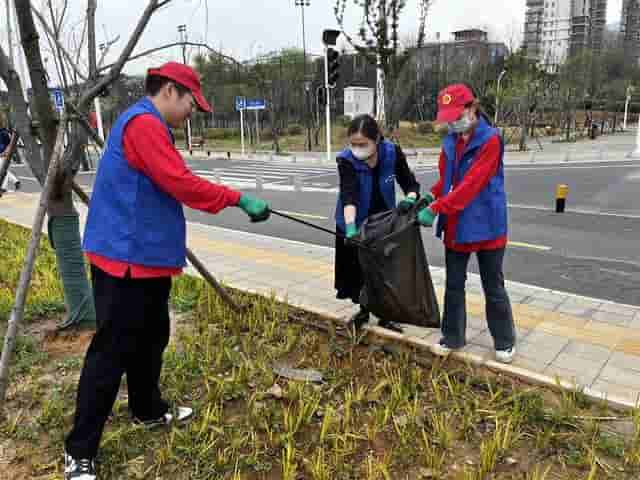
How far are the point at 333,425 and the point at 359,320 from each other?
4.32 feet

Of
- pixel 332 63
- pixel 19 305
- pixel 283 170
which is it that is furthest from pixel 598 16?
pixel 19 305

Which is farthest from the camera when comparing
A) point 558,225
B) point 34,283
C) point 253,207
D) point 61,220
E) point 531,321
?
point 558,225

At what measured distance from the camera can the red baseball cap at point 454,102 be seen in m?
3.03

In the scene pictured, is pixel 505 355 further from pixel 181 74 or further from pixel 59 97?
pixel 59 97

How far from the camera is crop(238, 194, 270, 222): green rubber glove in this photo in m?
2.52

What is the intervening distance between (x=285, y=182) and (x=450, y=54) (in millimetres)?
34844

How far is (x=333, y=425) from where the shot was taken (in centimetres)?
268

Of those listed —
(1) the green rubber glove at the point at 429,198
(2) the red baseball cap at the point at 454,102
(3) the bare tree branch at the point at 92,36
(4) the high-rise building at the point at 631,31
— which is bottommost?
(1) the green rubber glove at the point at 429,198

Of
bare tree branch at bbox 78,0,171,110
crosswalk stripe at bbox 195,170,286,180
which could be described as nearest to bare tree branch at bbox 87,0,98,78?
bare tree branch at bbox 78,0,171,110

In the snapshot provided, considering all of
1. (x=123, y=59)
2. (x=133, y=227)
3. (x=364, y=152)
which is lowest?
(x=133, y=227)

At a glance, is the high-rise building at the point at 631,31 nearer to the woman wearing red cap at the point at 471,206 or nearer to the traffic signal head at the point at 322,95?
the traffic signal head at the point at 322,95

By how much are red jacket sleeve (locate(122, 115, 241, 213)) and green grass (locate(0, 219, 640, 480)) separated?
3.96 feet

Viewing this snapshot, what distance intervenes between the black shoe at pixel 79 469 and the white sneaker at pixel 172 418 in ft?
1.39

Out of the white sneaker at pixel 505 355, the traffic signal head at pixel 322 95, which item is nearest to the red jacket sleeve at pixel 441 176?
the white sneaker at pixel 505 355
